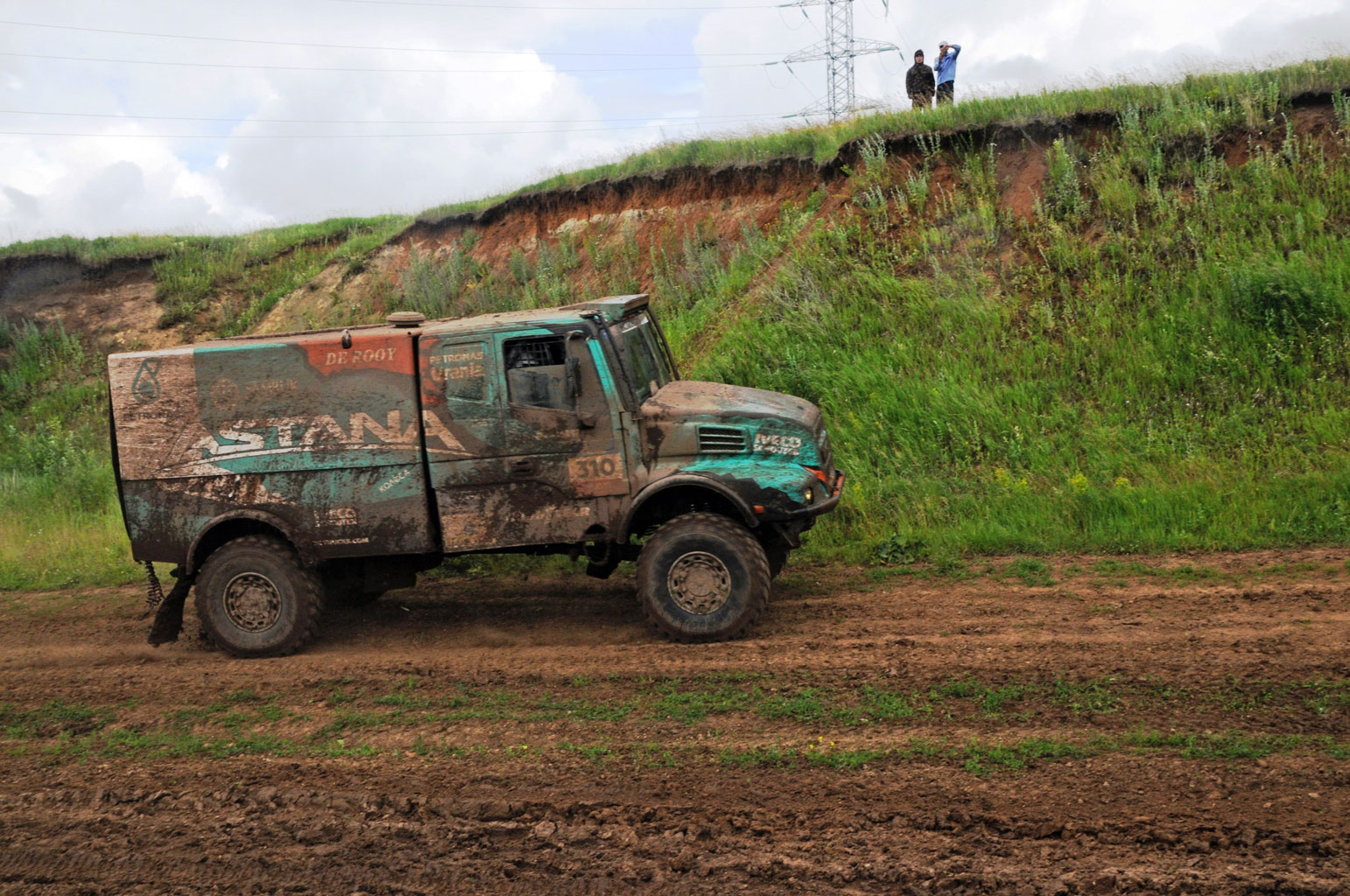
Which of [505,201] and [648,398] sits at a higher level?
[505,201]

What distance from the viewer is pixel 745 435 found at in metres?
7.71

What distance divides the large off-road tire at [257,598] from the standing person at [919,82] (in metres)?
14.0

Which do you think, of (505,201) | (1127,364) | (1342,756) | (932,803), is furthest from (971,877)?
(505,201)

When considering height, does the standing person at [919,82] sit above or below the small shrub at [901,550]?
above

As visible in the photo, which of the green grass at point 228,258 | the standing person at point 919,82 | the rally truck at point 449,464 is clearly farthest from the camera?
the green grass at point 228,258

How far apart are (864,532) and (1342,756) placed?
5280 mm

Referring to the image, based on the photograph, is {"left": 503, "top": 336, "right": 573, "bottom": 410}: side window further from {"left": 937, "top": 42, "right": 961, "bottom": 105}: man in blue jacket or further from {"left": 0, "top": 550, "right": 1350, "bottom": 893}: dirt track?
{"left": 937, "top": 42, "right": 961, "bottom": 105}: man in blue jacket

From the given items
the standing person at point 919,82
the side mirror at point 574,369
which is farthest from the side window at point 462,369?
the standing person at point 919,82

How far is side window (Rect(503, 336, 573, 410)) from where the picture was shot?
7.70m

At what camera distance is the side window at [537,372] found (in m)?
7.70

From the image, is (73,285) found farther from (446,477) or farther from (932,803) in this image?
(932,803)

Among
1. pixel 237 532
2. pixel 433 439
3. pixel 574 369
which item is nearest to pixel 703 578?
pixel 574 369

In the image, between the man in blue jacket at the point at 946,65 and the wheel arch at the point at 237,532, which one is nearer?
the wheel arch at the point at 237,532

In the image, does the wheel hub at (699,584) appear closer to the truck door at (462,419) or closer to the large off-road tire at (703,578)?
the large off-road tire at (703,578)
